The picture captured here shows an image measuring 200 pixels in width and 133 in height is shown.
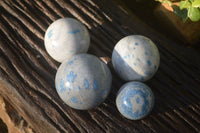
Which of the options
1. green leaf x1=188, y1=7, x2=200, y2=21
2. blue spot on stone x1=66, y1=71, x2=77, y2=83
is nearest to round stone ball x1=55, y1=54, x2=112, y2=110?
blue spot on stone x1=66, y1=71, x2=77, y2=83

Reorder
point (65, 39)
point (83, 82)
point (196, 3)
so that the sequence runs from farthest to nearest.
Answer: point (196, 3), point (65, 39), point (83, 82)

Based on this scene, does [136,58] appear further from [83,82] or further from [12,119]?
[12,119]

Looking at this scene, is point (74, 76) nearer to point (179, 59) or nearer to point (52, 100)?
point (52, 100)

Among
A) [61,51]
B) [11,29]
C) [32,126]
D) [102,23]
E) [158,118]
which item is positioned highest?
[11,29]

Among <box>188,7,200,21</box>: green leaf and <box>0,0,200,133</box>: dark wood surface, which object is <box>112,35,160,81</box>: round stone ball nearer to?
<box>0,0,200,133</box>: dark wood surface

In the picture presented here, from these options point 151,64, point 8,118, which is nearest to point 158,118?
point 151,64

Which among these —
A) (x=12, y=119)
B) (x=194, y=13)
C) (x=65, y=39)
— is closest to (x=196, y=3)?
(x=194, y=13)
